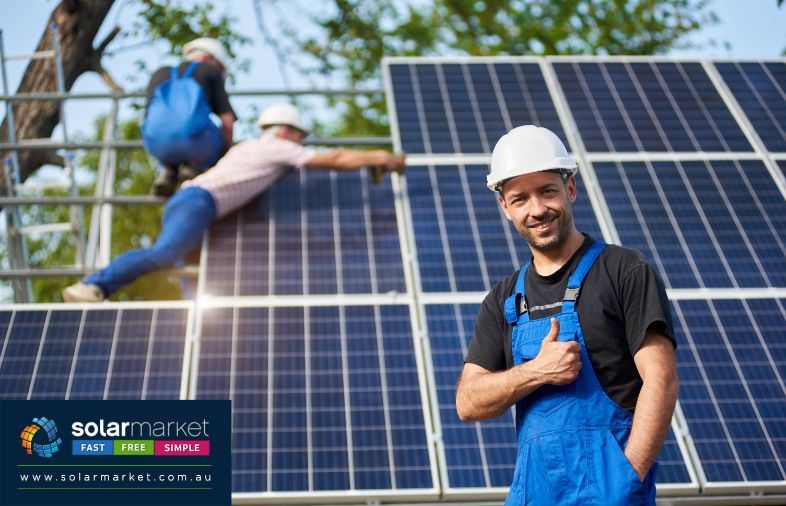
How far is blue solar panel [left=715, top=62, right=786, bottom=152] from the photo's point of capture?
29.9 ft

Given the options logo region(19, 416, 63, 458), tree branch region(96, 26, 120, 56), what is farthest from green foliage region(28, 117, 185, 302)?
logo region(19, 416, 63, 458)

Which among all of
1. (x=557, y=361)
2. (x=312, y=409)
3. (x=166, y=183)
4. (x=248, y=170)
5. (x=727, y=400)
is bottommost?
(x=557, y=361)

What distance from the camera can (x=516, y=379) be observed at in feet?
12.3

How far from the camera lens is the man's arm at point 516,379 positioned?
11.9 feet

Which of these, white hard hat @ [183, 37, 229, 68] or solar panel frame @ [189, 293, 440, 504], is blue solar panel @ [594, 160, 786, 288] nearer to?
solar panel frame @ [189, 293, 440, 504]

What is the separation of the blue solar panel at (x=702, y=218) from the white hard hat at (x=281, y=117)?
2.56m

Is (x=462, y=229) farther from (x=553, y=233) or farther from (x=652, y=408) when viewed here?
(x=652, y=408)

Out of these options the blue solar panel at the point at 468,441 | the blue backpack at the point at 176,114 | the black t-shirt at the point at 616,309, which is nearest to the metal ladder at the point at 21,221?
the blue backpack at the point at 176,114

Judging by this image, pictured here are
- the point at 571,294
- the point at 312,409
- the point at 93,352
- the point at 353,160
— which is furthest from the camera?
the point at 353,160

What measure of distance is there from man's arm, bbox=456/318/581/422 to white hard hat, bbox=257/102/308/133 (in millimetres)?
4719

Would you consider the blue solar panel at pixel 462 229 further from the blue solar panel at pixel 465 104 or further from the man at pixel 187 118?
the man at pixel 187 118

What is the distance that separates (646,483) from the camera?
363 centimetres

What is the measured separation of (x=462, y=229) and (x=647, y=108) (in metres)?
2.53

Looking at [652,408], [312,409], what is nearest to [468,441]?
[312,409]
